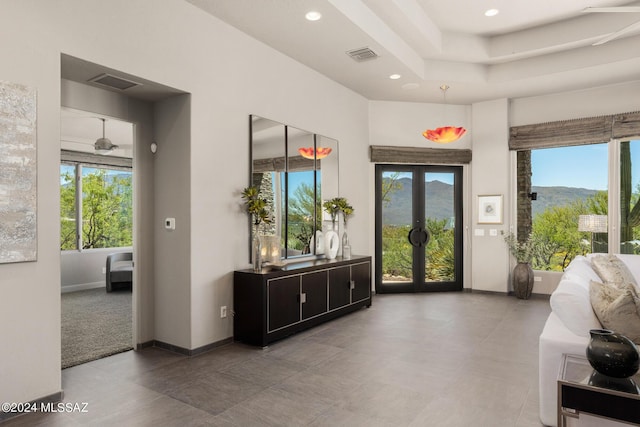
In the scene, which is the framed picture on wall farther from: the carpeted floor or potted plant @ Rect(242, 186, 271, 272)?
the carpeted floor

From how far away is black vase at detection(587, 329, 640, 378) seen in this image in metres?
1.97

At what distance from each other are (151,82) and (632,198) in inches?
266

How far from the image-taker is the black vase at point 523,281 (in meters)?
6.66

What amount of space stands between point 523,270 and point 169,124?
5790mm

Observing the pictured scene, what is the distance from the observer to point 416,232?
735 centimetres

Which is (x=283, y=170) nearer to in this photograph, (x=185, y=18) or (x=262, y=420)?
(x=185, y=18)

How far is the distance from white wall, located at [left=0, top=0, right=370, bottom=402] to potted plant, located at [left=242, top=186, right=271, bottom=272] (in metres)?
0.11

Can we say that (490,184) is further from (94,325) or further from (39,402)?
(39,402)

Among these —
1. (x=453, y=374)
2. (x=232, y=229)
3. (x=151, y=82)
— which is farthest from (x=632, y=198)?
(x=151, y=82)

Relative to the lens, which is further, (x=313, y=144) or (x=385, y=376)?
(x=313, y=144)

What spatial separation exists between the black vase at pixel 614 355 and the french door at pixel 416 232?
5.15 m

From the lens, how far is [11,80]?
2.74 m

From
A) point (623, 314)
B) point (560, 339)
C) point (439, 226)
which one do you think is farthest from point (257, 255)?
point (439, 226)

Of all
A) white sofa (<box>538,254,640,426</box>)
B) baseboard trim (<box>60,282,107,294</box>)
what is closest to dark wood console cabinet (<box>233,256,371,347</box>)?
white sofa (<box>538,254,640,426</box>)
